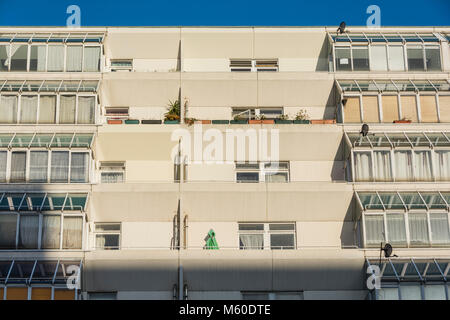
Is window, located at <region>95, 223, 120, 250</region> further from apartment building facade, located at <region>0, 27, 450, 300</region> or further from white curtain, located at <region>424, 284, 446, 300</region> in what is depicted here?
white curtain, located at <region>424, 284, 446, 300</region>

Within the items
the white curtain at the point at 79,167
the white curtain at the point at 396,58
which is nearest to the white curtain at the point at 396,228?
the white curtain at the point at 396,58

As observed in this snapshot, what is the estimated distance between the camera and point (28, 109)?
3903 cm

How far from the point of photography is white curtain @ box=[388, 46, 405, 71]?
137 ft

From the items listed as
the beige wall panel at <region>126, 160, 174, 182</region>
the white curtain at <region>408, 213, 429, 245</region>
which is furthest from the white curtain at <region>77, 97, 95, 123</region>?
the white curtain at <region>408, 213, 429, 245</region>

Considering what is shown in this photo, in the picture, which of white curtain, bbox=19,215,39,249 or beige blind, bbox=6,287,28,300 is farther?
white curtain, bbox=19,215,39,249

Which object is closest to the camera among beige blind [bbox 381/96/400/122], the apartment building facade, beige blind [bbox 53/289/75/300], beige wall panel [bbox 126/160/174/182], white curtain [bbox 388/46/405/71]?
beige blind [bbox 53/289/75/300]

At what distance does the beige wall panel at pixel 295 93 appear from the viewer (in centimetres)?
4066

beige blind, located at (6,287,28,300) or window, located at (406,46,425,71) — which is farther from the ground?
window, located at (406,46,425,71)

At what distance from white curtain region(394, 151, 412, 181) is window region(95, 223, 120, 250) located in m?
12.5

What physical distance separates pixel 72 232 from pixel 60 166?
3.24 m

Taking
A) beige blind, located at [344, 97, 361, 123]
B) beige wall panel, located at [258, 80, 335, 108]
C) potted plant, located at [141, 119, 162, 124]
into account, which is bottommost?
potted plant, located at [141, 119, 162, 124]

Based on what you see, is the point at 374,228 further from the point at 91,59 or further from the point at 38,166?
the point at 91,59

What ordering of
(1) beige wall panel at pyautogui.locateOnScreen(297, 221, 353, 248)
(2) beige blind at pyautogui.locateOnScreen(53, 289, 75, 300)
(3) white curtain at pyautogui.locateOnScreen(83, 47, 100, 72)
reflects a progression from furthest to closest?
(3) white curtain at pyautogui.locateOnScreen(83, 47, 100, 72), (1) beige wall panel at pyautogui.locateOnScreen(297, 221, 353, 248), (2) beige blind at pyautogui.locateOnScreen(53, 289, 75, 300)
